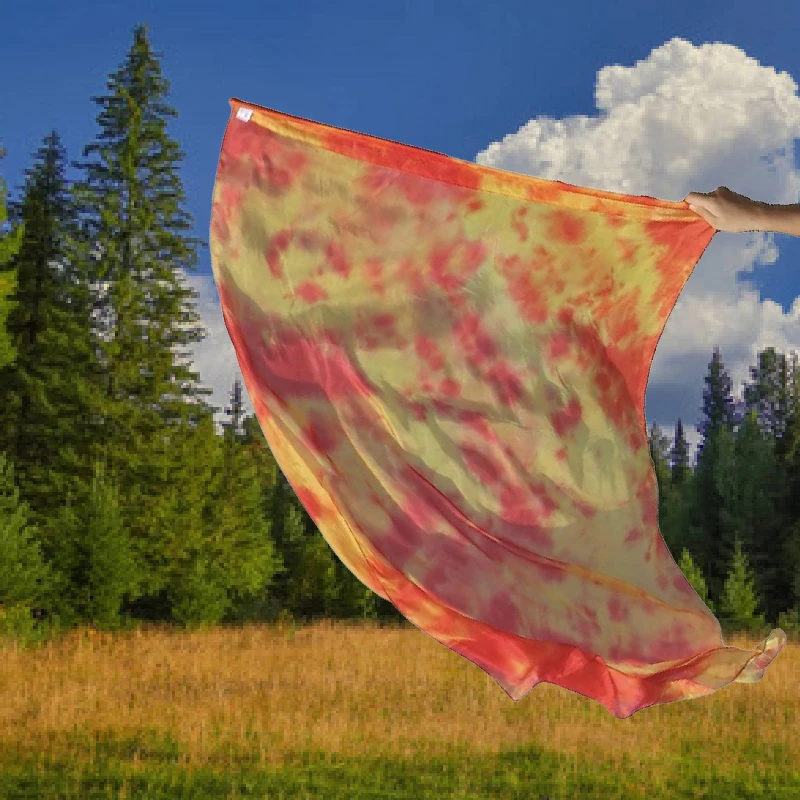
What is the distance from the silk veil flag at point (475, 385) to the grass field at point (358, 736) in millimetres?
4538

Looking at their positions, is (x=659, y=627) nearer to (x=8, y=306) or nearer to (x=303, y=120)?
(x=303, y=120)

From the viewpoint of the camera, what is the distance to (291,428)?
12.1 feet

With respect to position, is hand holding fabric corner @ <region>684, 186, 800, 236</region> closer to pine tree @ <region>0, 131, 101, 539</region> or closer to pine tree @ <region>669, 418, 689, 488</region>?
pine tree @ <region>0, 131, 101, 539</region>

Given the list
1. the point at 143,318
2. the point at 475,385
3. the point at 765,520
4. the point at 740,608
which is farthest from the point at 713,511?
the point at 475,385

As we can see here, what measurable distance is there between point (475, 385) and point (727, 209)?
4.19 ft

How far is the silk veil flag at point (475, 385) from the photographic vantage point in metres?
3.66

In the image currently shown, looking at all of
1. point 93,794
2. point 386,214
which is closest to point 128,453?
point 93,794

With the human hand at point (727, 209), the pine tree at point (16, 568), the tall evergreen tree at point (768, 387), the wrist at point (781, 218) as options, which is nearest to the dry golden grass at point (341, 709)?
the pine tree at point (16, 568)

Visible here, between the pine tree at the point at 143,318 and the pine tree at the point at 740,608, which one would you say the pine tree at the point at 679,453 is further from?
the pine tree at the point at 143,318

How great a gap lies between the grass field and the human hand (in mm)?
5661

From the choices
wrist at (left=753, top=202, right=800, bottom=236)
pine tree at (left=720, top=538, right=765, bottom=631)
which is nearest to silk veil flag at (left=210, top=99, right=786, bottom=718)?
wrist at (left=753, top=202, right=800, bottom=236)

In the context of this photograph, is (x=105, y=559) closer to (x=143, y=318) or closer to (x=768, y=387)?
(x=143, y=318)

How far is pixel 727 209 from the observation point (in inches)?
145

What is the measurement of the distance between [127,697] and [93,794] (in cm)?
404
